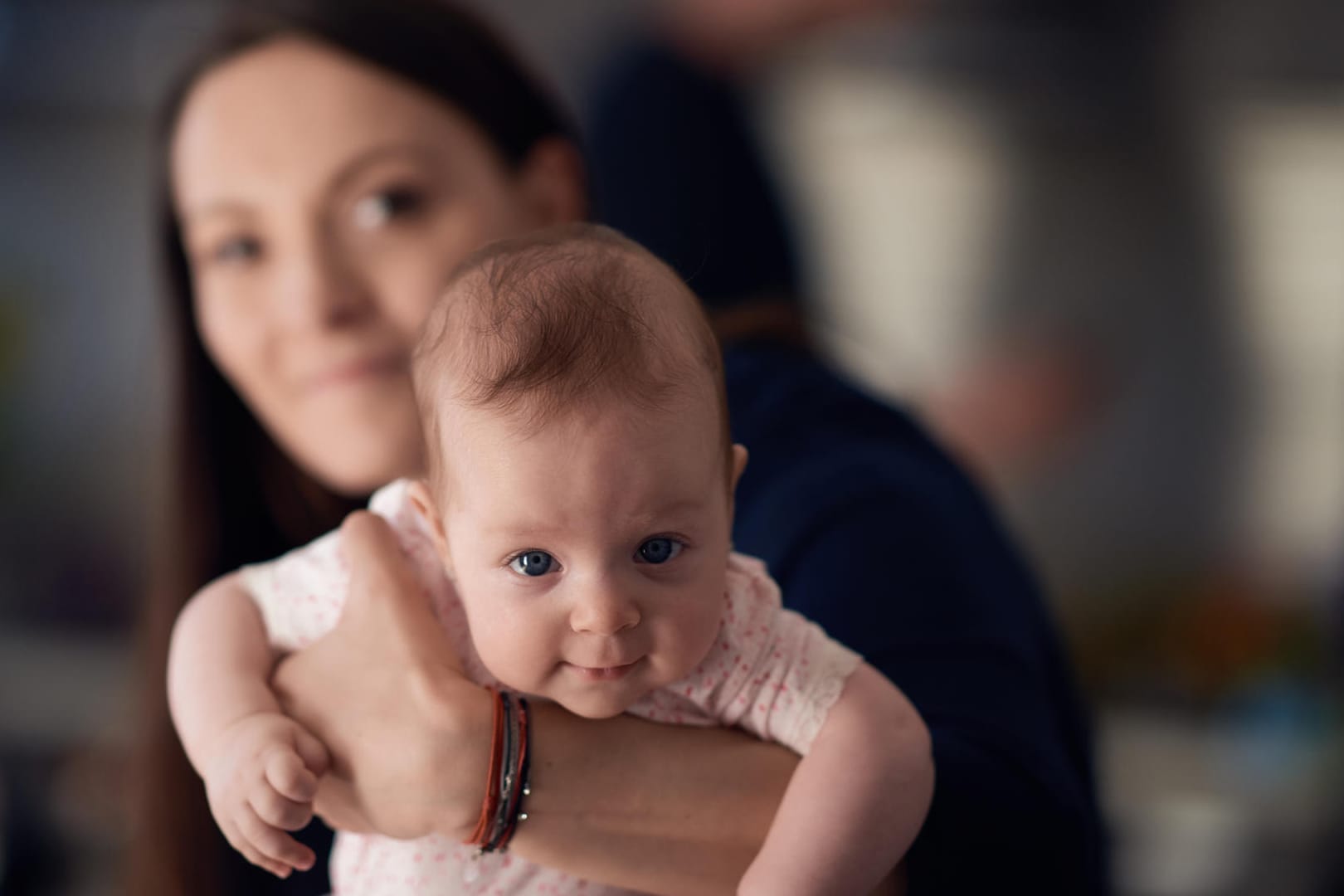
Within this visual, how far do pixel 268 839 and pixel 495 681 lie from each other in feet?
0.39

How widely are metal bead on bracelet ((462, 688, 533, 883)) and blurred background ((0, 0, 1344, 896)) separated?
1.76 meters

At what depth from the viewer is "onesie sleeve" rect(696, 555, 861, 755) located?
0.52 meters

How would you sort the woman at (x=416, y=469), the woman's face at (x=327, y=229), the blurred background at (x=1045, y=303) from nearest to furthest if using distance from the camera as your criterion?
the woman at (x=416, y=469) < the woman's face at (x=327, y=229) < the blurred background at (x=1045, y=303)

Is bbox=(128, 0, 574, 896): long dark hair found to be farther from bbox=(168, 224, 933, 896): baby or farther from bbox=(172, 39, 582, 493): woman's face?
bbox=(168, 224, 933, 896): baby

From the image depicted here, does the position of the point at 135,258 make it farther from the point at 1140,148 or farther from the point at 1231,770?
the point at 1231,770

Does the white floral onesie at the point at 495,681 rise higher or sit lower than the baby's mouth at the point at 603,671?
lower

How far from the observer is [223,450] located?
0.85m

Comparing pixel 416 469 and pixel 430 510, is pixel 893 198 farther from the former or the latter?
pixel 430 510

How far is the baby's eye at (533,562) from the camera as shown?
46cm

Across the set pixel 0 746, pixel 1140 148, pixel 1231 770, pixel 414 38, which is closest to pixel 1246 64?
pixel 1140 148

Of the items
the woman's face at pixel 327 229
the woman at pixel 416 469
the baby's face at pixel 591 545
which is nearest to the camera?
the baby's face at pixel 591 545

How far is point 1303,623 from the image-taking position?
7.42 ft

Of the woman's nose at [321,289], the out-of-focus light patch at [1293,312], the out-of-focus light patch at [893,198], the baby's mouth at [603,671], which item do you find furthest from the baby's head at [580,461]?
the out-of-focus light patch at [1293,312]

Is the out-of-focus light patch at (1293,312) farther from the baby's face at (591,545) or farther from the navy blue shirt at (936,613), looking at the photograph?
the baby's face at (591,545)
